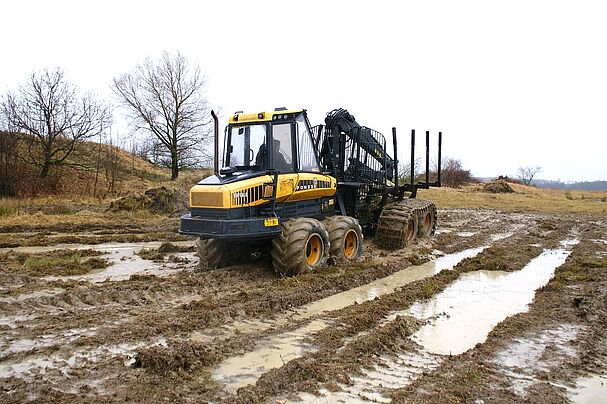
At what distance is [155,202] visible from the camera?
72.0ft

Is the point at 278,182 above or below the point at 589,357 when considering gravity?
above

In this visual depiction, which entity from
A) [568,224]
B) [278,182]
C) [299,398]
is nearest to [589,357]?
[299,398]

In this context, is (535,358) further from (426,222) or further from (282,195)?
(426,222)

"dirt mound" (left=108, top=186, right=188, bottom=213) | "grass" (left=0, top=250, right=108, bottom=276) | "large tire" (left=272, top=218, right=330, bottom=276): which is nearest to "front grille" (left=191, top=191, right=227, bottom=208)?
"large tire" (left=272, top=218, right=330, bottom=276)

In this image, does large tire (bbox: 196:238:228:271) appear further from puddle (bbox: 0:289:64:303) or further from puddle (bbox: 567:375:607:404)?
puddle (bbox: 567:375:607:404)

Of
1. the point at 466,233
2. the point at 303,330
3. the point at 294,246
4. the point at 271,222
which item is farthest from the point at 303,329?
the point at 466,233

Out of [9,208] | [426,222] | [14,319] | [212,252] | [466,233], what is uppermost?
[9,208]

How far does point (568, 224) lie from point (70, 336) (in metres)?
19.3

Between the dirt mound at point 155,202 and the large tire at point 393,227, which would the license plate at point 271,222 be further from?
the dirt mound at point 155,202

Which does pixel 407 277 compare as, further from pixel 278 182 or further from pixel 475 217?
pixel 475 217

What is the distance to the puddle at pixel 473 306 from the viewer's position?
19.5 ft

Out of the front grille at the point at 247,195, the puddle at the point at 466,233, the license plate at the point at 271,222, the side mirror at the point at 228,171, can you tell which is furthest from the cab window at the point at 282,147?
the puddle at the point at 466,233

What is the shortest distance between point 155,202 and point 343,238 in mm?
14077

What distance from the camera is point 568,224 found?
19.7 meters
